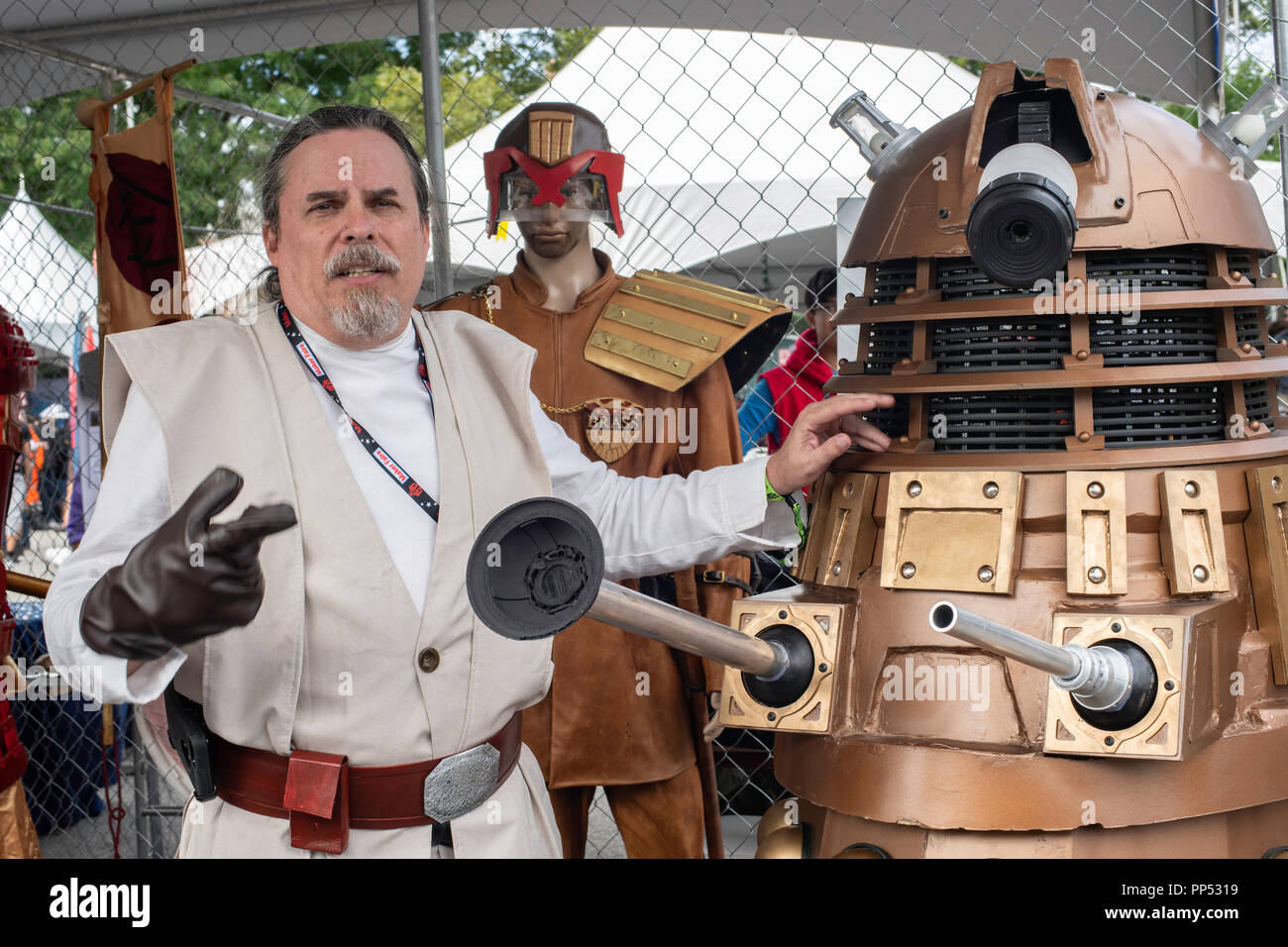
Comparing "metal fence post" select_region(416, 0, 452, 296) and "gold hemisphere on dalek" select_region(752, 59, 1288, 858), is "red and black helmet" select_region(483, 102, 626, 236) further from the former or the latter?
"gold hemisphere on dalek" select_region(752, 59, 1288, 858)

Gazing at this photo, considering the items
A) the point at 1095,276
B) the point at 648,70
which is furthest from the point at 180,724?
the point at 648,70

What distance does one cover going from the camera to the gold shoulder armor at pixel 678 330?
2682mm

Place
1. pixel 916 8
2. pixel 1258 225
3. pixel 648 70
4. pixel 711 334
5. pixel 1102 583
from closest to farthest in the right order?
pixel 1102 583, pixel 1258 225, pixel 711 334, pixel 916 8, pixel 648 70

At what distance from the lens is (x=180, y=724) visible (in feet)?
5.85

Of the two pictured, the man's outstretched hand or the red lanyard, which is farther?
the man's outstretched hand

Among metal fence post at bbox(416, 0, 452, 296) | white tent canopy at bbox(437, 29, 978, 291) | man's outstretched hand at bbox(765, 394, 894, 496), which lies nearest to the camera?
man's outstretched hand at bbox(765, 394, 894, 496)

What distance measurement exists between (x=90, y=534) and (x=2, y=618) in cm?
140

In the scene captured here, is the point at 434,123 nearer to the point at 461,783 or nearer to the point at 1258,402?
the point at 461,783

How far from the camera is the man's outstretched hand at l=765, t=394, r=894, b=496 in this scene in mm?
1998

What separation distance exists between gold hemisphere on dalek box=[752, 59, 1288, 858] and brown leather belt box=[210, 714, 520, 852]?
22.1 inches

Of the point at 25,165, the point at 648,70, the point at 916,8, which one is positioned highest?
the point at 25,165

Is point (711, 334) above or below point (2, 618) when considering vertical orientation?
above

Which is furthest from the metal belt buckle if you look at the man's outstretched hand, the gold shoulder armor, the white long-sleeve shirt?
the gold shoulder armor
